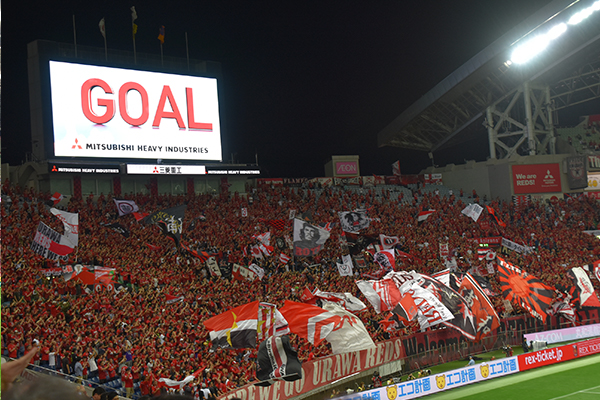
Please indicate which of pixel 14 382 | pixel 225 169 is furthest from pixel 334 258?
pixel 14 382

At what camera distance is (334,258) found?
1523 inches

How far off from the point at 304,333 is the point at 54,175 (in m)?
26.9

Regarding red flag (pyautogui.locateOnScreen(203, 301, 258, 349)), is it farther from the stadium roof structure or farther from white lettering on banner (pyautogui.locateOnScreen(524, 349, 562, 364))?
the stadium roof structure

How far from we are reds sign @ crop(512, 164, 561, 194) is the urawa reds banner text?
35609 millimetres

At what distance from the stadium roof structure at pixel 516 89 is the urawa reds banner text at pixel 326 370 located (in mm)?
34804

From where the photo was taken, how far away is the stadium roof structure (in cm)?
4888

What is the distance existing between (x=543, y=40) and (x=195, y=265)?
3737 cm

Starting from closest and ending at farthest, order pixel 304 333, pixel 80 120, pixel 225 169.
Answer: pixel 304 333, pixel 80 120, pixel 225 169

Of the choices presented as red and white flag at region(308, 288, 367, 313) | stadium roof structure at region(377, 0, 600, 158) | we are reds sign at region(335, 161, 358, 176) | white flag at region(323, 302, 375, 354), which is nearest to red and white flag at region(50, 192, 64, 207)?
red and white flag at region(308, 288, 367, 313)

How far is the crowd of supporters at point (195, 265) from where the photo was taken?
1919cm

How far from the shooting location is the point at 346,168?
60.0 m

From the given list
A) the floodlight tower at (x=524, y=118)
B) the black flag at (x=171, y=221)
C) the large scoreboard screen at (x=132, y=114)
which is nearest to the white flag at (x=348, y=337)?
the black flag at (x=171, y=221)

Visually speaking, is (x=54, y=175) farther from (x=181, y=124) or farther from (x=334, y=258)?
(x=334, y=258)

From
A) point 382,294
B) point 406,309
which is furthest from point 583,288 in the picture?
point 406,309
